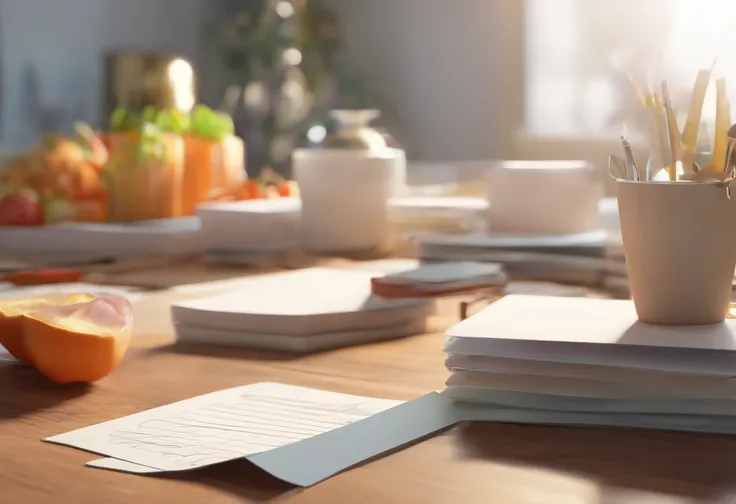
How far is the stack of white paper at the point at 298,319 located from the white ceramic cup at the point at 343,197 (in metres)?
0.61

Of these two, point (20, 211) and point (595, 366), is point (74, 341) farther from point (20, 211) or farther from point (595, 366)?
point (20, 211)

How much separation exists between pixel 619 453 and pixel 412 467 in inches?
4.8

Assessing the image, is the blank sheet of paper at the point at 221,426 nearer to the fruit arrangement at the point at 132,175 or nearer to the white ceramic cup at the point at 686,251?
the white ceramic cup at the point at 686,251

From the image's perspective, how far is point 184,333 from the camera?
3.25 feet

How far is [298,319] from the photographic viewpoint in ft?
3.06

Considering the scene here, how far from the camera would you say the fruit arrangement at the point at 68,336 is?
2.59 feet

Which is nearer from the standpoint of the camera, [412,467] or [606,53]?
[412,467]

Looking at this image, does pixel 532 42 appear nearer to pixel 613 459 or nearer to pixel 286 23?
pixel 286 23

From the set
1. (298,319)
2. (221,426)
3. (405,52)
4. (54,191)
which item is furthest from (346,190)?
(405,52)

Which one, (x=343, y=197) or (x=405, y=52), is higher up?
(x=405, y=52)

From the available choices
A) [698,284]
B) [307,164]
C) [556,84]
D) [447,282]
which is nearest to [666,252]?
[698,284]

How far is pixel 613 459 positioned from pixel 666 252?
0.21 meters

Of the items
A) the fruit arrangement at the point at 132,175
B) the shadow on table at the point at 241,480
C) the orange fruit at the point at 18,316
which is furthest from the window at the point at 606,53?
the shadow on table at the point at 241,480

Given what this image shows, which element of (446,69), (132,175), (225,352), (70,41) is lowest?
(225,352)
